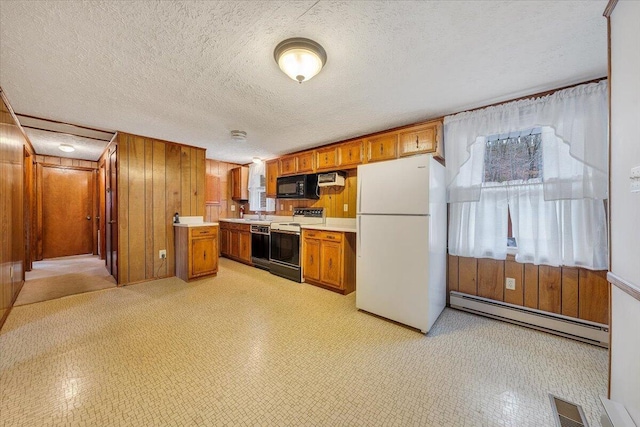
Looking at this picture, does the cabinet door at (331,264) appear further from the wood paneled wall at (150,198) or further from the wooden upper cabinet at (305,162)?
the wood paneled wall at (150,198)

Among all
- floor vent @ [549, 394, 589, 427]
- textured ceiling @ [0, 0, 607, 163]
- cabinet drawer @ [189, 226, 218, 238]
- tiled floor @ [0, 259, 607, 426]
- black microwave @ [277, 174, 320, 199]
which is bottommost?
floor vent @ [549, 394, 589, 427]

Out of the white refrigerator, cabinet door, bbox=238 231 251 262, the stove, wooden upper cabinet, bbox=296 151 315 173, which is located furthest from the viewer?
cabinet door, bbox=238 231 251 262

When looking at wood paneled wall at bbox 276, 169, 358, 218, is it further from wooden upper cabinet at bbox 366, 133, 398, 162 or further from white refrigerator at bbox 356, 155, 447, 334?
white refrigerator at bbox 356, 155, 447, 334

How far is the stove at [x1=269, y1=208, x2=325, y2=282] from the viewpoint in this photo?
158 inches

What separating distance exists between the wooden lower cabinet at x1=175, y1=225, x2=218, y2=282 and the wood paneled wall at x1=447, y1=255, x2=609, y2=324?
11.9 ft

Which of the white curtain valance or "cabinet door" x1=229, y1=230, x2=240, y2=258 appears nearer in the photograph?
the white curtain valance

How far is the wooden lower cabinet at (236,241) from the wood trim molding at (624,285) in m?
Result: 4.76

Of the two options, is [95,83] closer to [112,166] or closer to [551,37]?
[112,166]

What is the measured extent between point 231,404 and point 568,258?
308 centimetres

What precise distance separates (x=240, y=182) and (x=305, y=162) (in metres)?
2.21

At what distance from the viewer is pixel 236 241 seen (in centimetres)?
536

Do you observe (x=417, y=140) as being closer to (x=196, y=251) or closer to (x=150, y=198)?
(x=196, y=251)

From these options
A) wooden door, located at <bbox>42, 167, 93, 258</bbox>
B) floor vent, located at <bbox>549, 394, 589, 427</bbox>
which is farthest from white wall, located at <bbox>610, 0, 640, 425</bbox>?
wooden door, located at <bbox>42, 167, 93, 258</bbox>

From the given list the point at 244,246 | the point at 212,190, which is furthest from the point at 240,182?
the point at 244,246
